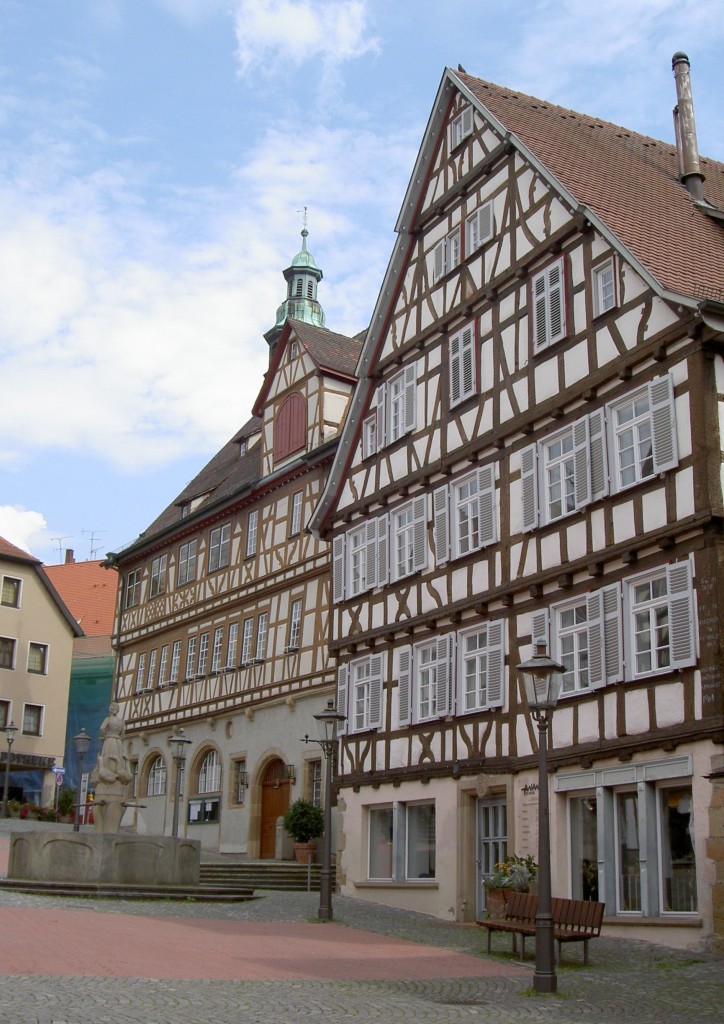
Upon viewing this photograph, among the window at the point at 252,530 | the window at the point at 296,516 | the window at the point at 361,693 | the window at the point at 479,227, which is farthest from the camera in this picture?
the window at the point at 252,530

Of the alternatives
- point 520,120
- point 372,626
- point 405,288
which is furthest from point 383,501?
point 520,120

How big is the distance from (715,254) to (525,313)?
3348 millimetres

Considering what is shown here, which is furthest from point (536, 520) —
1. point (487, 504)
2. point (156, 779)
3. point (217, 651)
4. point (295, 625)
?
point (156, 779)

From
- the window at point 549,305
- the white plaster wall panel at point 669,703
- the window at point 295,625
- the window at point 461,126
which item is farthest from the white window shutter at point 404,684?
the window at point 461,126

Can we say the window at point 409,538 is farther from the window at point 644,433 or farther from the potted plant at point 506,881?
the potted plant at point 506,881

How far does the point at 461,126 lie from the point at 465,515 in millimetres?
7640

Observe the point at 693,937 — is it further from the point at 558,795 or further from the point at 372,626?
the point at 372,626

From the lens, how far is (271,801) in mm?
32750

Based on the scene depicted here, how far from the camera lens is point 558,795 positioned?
779 inches

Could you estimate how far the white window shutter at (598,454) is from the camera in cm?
1938

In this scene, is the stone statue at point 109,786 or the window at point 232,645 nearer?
the stone statue at point 109,786

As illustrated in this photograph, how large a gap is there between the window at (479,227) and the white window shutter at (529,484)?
15.0 feet

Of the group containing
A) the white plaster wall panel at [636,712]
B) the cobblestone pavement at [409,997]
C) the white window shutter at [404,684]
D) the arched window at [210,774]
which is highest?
the white window shutter at [404,684]

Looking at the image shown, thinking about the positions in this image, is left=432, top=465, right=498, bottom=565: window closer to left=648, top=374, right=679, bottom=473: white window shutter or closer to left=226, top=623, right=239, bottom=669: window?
left=648, top=374, right=679, bottom=473: white window shutter
